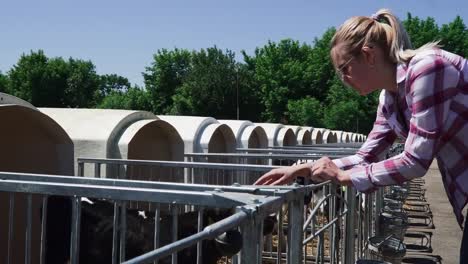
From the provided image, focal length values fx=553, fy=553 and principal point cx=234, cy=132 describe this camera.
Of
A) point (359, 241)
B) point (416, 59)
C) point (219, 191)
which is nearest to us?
point (416, 59)

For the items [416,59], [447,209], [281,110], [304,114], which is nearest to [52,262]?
[416,59]

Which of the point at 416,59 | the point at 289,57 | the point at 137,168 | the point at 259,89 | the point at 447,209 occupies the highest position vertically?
the point at 289,57

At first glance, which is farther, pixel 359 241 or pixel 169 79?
pixel 169 79

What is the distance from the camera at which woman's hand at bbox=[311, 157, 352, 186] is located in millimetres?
2541

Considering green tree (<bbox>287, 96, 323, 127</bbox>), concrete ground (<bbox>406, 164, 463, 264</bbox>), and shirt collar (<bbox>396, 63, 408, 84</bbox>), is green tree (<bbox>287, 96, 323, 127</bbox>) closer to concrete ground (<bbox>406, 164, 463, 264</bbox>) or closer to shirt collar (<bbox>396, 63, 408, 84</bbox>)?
concrete ground (<bbox>406, 164, 463, 264</bbox>)

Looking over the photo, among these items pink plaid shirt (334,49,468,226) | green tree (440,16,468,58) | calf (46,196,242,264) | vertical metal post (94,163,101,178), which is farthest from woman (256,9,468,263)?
green tree (440,16,468,58)

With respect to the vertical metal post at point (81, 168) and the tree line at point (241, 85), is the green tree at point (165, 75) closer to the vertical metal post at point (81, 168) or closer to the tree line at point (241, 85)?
the tree line at point (241, 85)

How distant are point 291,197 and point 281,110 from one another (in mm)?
55104

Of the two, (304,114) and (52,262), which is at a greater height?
(304,114)

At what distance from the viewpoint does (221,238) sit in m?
1.84

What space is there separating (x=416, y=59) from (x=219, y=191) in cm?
99

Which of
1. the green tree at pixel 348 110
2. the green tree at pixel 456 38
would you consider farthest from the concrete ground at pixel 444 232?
the green tree at pixel 456 38

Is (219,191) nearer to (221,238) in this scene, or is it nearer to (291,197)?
(291,197)

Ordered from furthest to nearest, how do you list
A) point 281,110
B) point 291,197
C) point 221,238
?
point 281,110, point 291,197, point 221,238
